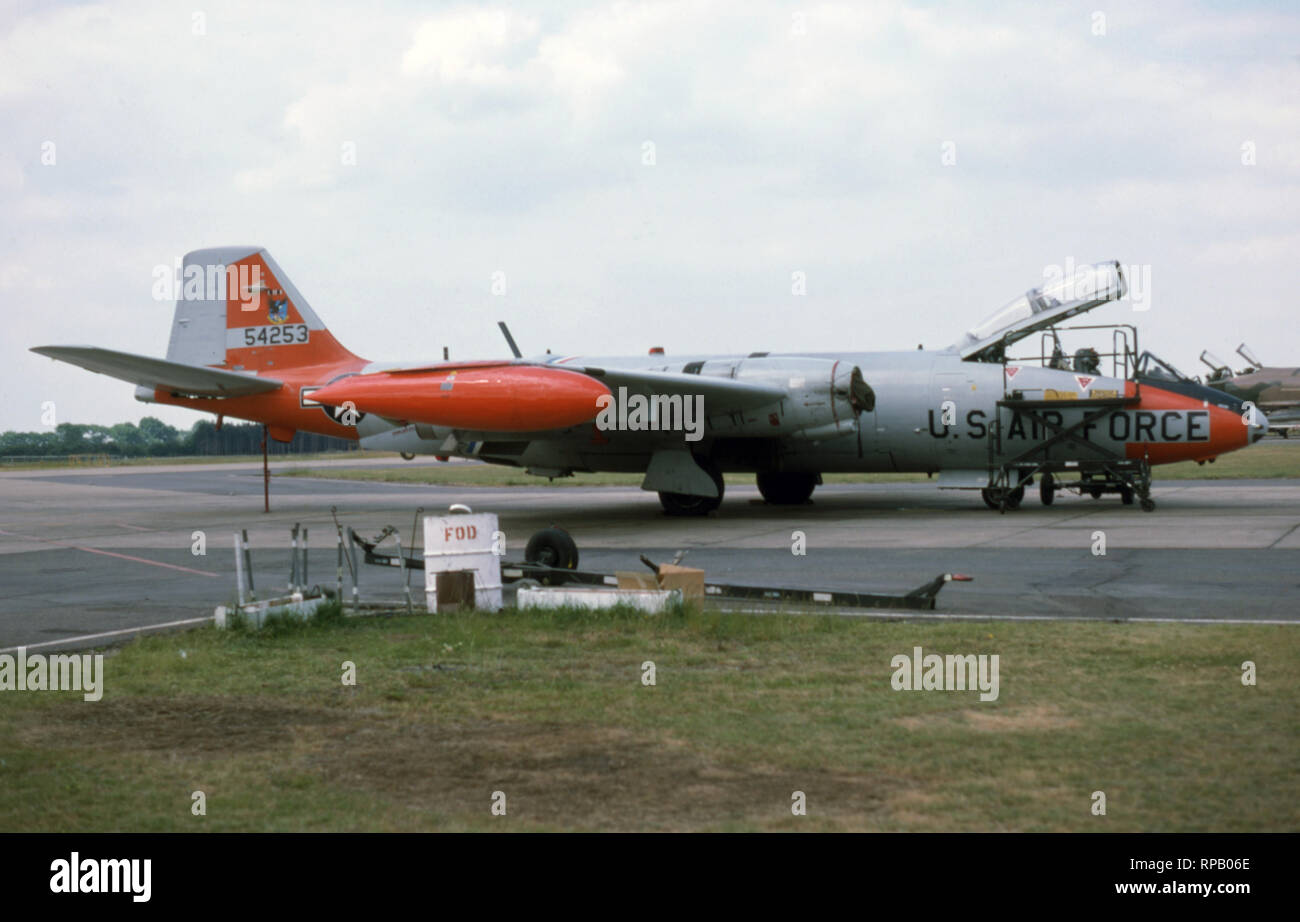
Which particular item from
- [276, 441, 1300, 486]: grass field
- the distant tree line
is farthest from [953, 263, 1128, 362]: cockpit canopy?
the distant tree line

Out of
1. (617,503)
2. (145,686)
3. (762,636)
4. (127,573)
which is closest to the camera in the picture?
(145,686)

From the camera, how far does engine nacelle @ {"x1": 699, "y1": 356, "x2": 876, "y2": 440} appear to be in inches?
807

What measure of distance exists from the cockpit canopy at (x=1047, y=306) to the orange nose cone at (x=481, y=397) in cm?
802

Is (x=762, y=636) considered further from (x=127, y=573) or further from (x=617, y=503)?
(x=617, y=503)

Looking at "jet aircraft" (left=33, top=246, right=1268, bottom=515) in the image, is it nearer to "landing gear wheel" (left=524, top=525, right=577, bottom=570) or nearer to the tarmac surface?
the tarmac surface

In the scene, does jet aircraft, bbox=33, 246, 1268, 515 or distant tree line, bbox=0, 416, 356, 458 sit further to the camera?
distant tree line, bbox=0, 416, 356, 458

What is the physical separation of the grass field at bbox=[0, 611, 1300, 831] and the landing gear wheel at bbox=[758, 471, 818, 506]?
15.0 m

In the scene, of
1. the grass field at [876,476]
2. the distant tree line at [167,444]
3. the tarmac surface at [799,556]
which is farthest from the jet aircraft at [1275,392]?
the distant tree line at [167,444]

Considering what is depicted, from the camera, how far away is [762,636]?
Result: 30.0 feet

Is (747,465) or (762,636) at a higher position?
(747,465)

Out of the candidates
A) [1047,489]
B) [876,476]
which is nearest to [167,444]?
[876,476]

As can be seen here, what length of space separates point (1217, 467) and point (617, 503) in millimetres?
22606

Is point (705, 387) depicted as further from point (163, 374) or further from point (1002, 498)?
point (163, 374)
